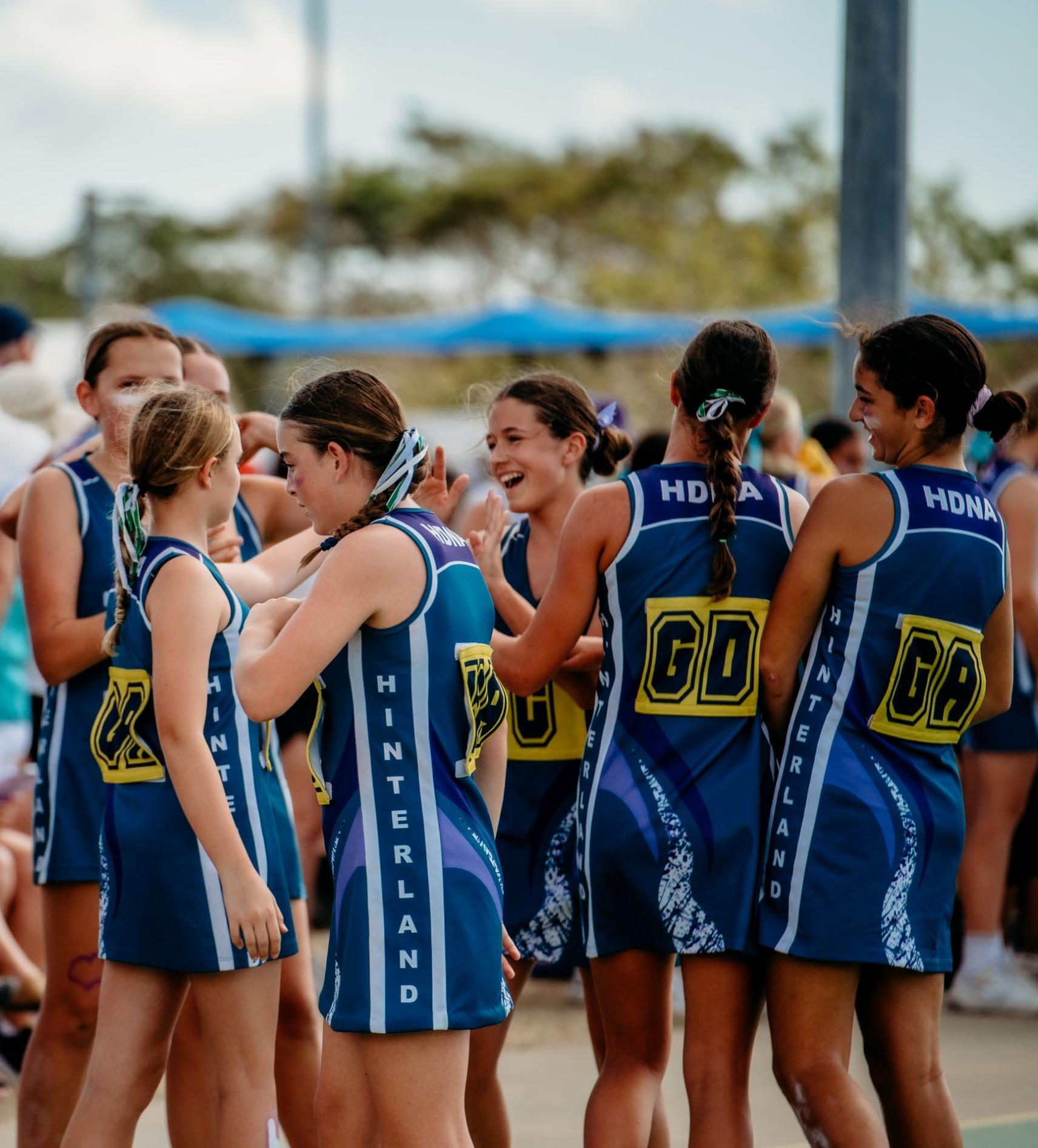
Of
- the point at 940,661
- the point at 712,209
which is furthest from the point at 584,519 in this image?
the point at 712,209

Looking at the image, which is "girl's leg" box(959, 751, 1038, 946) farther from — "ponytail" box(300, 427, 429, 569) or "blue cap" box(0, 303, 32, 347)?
"blue cap" box(0, 303, 32, 347)

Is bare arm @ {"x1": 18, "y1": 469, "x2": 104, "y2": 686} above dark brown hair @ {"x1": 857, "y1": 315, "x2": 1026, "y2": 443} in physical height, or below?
below

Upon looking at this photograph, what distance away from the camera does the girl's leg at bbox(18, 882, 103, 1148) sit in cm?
341

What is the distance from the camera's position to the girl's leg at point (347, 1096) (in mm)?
2658

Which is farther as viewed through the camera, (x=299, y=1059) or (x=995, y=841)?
(x=995, y=841)

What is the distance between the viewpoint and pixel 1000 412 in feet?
10.3

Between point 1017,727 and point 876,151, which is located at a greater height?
point 876,151

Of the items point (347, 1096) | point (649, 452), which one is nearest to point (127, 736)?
point (347, 1096)

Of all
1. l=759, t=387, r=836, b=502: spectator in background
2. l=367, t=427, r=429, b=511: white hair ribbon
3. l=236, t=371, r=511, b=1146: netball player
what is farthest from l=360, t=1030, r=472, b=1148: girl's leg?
l=759, t=387, r=836, b=502: spectator in background

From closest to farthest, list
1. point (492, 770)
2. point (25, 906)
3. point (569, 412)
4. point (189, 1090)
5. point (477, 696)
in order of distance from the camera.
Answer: point (477, 696) < point (492, 770) < point (189, 1090) < point (569, 412) < point (25, 906)

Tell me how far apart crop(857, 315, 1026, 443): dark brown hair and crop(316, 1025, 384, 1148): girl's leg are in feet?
5.44

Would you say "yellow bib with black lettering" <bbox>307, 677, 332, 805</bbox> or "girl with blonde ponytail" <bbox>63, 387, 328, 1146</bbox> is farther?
"girl with blonde ponytail" <bbox>63, 387, 328, 1146</bbox>

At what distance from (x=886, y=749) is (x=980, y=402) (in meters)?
0.74

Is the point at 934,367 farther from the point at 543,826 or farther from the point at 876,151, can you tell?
the point at 876,151
